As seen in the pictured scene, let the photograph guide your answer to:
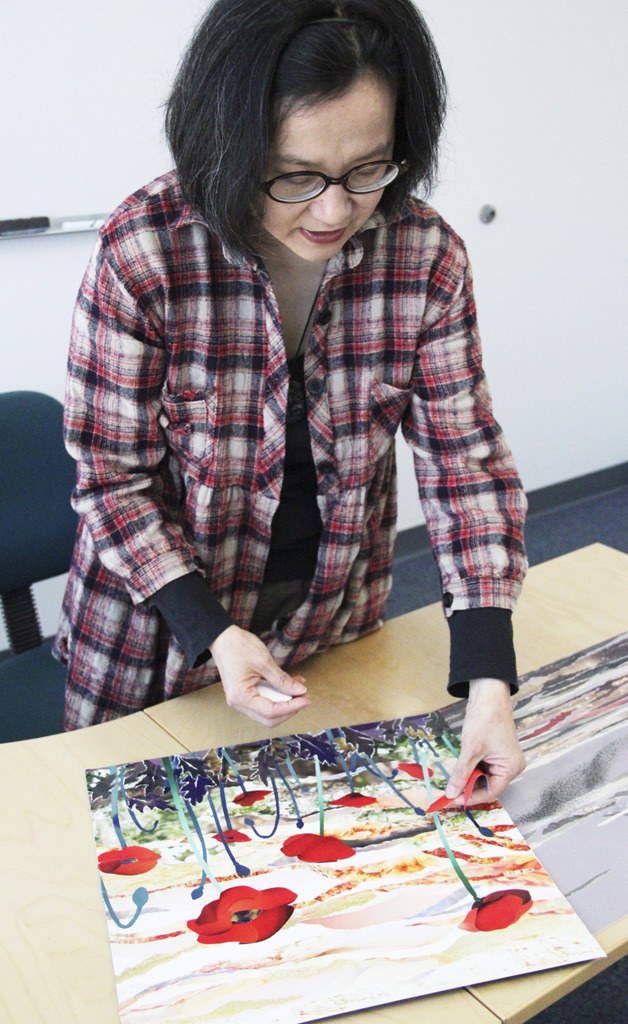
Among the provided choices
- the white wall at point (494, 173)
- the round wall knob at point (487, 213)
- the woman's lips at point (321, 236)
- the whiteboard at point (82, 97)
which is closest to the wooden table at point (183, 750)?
the woman's lips at point (321, 236)

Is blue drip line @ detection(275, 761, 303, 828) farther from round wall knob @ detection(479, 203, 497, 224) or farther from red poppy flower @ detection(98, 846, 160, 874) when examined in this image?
round wall knob @ detection(479, 203, 497, 224)

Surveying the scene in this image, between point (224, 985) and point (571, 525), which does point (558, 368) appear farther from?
point (224, 985)

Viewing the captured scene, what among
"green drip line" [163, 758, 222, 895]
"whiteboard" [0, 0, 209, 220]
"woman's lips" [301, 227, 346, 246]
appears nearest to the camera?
"green drip line" [163, 758, 222, 895]

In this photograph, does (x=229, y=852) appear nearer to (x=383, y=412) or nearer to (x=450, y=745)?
(x=450, y=745)

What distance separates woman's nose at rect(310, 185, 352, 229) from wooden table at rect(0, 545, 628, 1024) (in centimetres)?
57

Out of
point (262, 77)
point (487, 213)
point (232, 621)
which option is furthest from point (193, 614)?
point (487, 213)

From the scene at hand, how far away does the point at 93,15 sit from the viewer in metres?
2.16

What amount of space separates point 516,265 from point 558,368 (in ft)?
1.38

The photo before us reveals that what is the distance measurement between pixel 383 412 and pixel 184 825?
537 millimetres

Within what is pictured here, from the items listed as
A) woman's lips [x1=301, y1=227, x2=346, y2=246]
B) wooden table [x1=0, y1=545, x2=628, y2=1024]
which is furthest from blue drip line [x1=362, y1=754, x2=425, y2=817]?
woman's lips [x1=301, y1=227, x2=346, y2=246]

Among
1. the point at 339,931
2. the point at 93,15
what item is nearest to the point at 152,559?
the point at 339,931

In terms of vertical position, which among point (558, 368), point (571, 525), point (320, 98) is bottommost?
point (571, 525)

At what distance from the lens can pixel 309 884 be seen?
0.92 m

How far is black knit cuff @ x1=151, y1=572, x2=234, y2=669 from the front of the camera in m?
1.09
